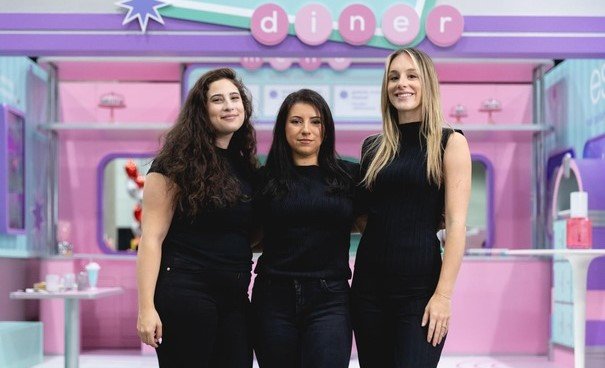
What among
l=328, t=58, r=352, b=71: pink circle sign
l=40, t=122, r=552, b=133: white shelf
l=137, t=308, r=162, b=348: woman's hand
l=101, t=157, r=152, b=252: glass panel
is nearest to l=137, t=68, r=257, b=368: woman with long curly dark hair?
l=137, t=308, r=162, b=348: woman's hand

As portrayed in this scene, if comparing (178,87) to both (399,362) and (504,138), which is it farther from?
(399,362)

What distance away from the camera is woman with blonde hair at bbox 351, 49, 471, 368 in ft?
8.79

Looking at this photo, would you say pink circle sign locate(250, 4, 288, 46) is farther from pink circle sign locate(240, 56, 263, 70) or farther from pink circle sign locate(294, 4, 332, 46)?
pink circle sign locate(240, 56, 263, 70)

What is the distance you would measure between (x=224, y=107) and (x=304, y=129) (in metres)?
0.30

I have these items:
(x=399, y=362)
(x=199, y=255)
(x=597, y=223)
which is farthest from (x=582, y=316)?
(x=199, y=255)

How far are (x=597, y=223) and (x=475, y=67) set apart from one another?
7.90ft

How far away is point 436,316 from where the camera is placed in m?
2.65

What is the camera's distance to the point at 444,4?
201 inches

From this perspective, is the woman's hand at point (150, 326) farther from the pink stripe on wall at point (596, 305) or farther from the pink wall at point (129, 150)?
the pink wall at point (129, 150)

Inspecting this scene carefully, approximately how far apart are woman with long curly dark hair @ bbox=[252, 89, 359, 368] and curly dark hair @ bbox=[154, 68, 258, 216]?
0.57 feet

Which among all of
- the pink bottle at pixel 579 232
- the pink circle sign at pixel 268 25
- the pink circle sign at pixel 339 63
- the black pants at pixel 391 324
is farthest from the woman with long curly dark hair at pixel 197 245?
the pink circle sign at pixel 339 63

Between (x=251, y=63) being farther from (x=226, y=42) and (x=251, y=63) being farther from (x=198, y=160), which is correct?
(x=198, y=160)

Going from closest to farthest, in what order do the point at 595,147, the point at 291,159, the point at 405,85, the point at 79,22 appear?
the point at 405,85
the point at 291,159
the point at 79,22
the point at 595,147

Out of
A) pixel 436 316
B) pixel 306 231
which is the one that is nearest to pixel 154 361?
pixel 306 231
